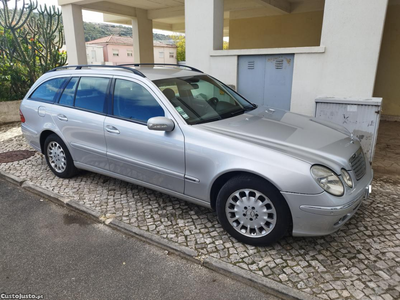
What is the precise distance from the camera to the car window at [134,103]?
3.64 m

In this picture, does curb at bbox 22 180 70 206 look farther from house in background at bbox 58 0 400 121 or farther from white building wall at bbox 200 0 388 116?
white building wall at bbox 200 0 388 116

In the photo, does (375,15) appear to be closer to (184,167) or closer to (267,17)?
(184,167)

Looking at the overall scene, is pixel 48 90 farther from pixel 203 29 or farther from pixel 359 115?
pixel 359 115

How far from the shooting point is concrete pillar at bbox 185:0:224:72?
6508mm

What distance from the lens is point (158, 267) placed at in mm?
2910

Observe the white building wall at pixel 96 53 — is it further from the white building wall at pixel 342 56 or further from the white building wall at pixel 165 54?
the white building wall at pixel 342 56

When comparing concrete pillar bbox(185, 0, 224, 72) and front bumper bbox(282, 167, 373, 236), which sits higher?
concrete pillar bbox(185, 0, 224, 72)

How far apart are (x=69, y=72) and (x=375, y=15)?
487 centimetres

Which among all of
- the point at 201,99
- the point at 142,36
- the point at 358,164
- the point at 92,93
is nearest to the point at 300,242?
the point at 358,164

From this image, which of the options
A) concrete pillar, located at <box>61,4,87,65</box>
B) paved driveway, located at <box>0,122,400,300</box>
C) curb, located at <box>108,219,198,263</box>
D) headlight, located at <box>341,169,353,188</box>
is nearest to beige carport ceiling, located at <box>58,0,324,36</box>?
concrete pillar, located at <box>61,4,87,65</box>

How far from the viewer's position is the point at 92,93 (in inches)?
168

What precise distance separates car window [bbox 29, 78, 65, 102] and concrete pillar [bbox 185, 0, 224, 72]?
10.2 feet

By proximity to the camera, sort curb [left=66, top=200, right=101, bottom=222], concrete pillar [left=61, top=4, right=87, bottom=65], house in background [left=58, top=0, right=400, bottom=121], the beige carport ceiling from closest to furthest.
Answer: curb [left=66, top=200, right=101, bottom=222] → house in background [left=58, top=0, right=400, bottom=121] → concrete pillar [left=61, top=4, right=87, bottom=65] → the beige carport ceiling

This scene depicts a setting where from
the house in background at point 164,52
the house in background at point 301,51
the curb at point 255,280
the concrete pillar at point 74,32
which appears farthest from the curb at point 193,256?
the house in background at point 164,52
